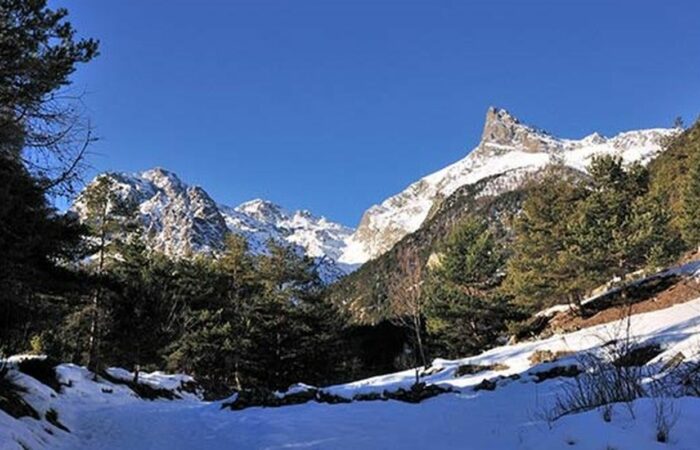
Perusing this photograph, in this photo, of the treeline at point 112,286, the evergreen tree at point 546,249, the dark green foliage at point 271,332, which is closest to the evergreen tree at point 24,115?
the treeline at point 112,286

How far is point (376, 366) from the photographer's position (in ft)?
145

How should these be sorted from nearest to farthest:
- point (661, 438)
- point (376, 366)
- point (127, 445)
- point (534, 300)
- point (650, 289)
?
point (661, 438), point (127, 445), point (650, 289), point (534, 300), point (376, 366)

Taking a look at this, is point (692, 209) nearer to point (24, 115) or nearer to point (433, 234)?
point (24, 115)

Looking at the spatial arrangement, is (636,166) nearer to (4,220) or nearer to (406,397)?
(406,397)

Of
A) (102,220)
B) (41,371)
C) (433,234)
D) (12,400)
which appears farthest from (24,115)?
(433,234)

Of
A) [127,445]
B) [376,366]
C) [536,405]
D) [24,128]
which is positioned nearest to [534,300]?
[376,366]

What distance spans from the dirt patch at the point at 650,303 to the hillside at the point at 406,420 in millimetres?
8640

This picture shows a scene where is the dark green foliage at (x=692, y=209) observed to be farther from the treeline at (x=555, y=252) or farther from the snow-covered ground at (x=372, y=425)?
the snow-covered ground at (x=372, y=425)

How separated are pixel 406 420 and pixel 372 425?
639mm

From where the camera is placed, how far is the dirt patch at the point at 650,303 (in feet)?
76.6

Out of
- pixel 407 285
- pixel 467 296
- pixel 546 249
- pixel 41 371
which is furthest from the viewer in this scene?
pixel 467 296

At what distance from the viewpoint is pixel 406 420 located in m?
8.41

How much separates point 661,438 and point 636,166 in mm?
33662

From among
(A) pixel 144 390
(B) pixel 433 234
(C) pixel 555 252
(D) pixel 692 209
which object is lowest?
(A) pixel 144 390
